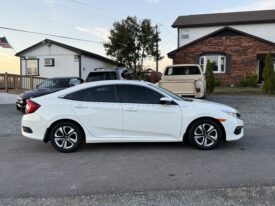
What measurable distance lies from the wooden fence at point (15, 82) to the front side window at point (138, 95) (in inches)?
564

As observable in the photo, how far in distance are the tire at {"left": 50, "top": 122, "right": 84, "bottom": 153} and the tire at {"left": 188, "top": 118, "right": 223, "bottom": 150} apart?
239 centimetres

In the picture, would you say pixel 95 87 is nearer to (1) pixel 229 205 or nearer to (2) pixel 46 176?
(2) pixel 46 176

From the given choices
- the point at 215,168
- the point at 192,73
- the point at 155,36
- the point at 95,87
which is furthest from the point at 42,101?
the point at 155,36

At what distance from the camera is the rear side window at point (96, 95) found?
704cm

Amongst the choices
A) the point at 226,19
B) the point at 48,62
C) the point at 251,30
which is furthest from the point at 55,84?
the point at 226,19

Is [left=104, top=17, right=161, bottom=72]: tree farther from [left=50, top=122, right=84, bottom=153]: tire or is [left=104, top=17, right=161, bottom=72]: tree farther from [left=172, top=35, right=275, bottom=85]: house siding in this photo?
[left=50, top=122, right=84, bottom=153]: tire

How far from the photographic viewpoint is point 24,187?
16.0 feet

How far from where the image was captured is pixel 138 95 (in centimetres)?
706

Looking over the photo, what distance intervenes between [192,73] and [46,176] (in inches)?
467

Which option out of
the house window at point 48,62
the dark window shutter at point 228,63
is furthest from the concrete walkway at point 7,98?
the dark window shutter at point 228,63

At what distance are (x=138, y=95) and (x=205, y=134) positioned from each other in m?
1.62

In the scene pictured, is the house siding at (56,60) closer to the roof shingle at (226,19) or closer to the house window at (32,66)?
the house window at (32,66)

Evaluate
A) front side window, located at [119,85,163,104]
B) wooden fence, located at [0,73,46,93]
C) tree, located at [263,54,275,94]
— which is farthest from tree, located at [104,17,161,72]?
front side window, located at [119,85,163,104]

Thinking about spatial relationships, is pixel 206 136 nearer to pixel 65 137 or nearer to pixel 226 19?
pixel 65 137
